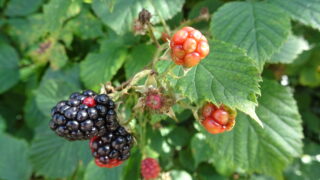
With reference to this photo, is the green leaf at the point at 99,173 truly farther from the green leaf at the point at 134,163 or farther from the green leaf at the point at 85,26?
the green leaf at the point at 85,26

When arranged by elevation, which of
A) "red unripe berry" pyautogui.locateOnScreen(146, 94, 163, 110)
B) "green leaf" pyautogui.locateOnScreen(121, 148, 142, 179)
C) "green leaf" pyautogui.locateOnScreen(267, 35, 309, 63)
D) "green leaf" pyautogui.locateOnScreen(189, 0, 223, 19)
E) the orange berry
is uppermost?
the orange berry

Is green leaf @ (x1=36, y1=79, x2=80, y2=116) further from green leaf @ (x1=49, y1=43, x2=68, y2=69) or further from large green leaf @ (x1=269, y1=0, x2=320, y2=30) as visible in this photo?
large green leaf @ (x1=269, y1=0, x2=320, y2=30)

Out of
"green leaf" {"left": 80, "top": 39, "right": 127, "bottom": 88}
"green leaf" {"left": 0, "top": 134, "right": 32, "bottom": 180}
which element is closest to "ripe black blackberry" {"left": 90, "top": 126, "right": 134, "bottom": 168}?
"green leaf" {"left": 80, "top": 39, "right": 127, "bottom": 88}

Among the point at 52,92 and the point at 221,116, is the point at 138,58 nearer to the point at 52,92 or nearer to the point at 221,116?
the point at 52,92

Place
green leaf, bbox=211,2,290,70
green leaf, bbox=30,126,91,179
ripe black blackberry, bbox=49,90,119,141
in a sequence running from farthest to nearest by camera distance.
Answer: green leaf, bbox=30,126,91,179 → green leaf, bbox=211,2,290,70 → ripe black blackberry, bbox=49,90,119,141

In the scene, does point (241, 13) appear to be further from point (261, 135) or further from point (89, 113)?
point (89, 113)

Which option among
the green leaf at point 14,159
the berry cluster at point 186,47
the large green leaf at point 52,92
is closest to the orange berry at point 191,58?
the berry cluster at point 186,47
